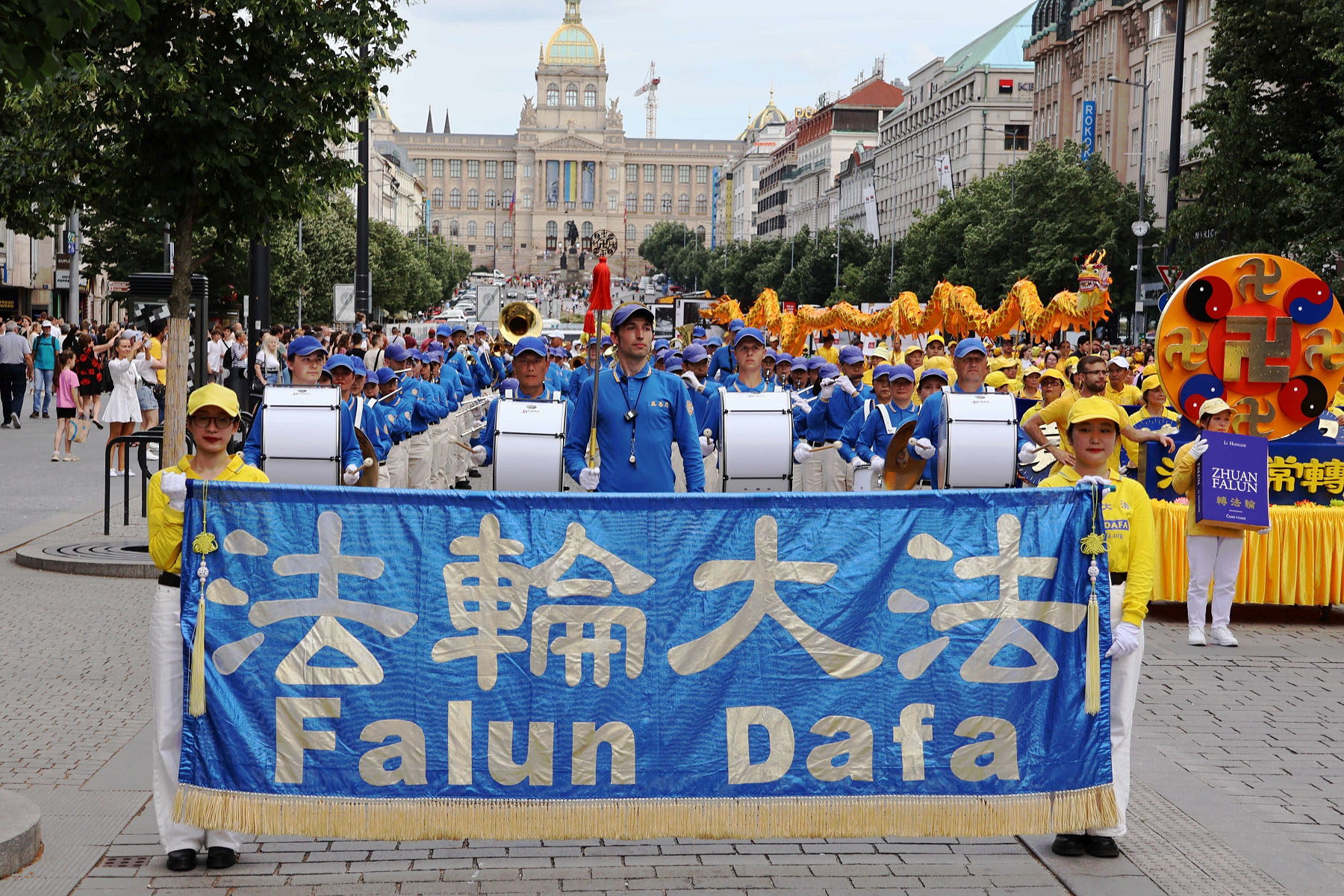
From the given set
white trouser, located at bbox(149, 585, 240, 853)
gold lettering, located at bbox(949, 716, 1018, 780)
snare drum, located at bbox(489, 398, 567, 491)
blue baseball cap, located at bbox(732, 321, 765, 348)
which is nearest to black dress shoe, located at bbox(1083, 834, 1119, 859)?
gold lettering, located at bbox(949, 716, 1018, 780)

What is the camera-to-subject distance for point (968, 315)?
2697cm

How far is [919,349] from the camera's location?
15.9m

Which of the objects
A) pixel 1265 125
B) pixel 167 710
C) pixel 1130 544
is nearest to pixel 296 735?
pixel 167 710

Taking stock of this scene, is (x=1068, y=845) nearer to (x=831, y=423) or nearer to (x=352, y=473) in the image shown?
(x=352, y=473)

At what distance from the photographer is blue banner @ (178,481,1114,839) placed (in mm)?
5621

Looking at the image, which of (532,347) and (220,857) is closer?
(220,857)

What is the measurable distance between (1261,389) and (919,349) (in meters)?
4.01

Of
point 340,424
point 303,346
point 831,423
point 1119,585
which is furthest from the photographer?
point 831,423

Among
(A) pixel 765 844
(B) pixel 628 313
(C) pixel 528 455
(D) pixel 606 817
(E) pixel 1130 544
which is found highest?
(B) pixel 628 313

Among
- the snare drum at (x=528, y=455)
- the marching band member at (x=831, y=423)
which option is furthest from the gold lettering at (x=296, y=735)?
the marching band member at (x=831, y=423)

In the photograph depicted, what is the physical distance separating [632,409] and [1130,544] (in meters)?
3.04

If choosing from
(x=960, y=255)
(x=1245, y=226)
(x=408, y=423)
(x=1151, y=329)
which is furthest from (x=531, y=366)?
(x=960, y=255)

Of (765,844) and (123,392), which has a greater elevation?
(123,392)

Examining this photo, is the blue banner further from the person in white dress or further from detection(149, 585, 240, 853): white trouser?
the person in white dress
